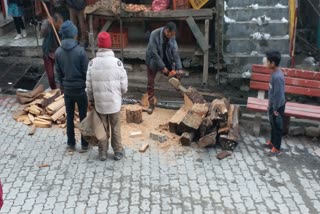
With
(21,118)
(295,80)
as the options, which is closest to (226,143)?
(295,80)

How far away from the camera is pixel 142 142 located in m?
7.33

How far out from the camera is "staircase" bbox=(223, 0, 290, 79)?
8.65 m

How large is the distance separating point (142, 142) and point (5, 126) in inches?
102

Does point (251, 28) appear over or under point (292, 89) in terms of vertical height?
Answer: over

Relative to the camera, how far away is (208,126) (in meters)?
7.13

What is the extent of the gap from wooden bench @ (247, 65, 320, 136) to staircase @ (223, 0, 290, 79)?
60cm

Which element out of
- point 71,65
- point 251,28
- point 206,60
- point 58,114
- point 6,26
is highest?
point 251,28

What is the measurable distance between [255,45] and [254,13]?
0.66m

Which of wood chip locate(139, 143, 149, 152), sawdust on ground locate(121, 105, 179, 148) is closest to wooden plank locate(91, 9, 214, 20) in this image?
sawdust on ground locate(121, 105, 179, 148)

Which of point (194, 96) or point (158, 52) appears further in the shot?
point (158, 52)

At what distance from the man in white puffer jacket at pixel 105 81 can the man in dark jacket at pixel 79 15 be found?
156 inches

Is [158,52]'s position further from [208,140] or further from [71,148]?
[71,148]

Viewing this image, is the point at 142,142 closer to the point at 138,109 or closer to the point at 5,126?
the point at 138,109

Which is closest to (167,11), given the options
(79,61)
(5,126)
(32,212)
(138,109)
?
(138,109)
